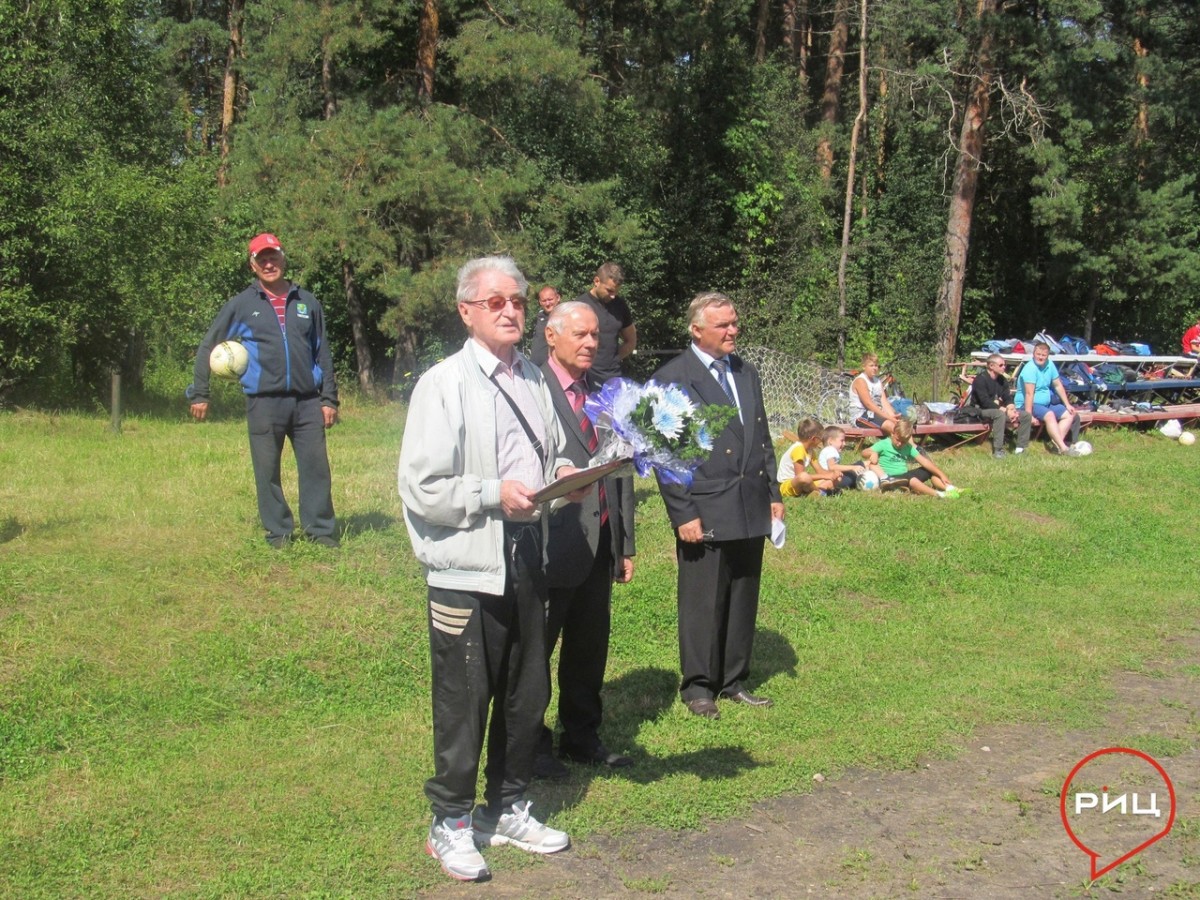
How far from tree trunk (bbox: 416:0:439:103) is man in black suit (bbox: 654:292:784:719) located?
670 inches

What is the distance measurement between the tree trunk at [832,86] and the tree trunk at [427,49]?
13.2 meters

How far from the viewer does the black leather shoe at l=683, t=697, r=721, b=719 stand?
6648mm

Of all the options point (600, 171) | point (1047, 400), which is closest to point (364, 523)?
point (1047, 400)

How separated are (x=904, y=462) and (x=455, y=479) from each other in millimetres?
9850

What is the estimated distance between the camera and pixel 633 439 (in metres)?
4.80

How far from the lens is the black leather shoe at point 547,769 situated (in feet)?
18.7

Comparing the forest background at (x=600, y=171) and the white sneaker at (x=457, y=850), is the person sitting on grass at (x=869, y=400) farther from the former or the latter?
the white sneaker at (x=457, y=850)

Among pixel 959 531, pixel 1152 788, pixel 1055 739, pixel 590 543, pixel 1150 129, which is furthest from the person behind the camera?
pixel 1150 129

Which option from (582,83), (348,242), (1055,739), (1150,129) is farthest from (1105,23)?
(1055,739)

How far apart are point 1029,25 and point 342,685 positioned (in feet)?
76.3

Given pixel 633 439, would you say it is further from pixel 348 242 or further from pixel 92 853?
pixel 348 242

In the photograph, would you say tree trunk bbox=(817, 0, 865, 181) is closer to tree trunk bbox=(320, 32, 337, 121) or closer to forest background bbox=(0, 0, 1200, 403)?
forest background bbox=(0, 0, 1200, 403)

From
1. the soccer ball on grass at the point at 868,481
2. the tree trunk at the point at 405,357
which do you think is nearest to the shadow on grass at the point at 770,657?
the soccer ball on grass at the point at 868,481

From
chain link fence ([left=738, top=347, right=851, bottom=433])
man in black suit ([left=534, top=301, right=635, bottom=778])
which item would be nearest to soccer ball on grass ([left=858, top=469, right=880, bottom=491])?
chain link fence ([left=738, top=347, right=851, bottom=433])
